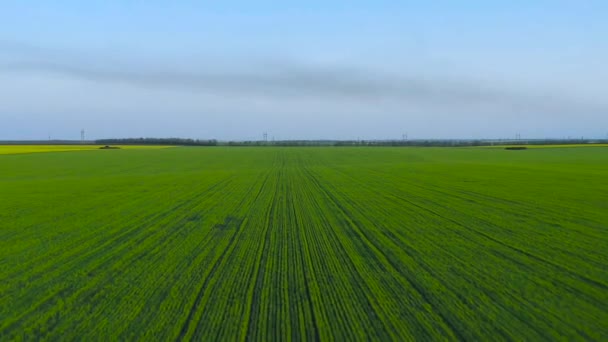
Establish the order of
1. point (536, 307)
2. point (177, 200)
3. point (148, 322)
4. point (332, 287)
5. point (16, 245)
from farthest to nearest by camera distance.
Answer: point (177, 200), point (16, 245), point (332, 287), point (536, 307), point (148, 322)

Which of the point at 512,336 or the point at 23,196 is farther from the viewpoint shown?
the point at 23,196

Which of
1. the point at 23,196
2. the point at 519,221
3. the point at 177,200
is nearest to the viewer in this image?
the point at 519,221

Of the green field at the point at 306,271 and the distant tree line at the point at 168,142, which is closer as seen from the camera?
the green field at the point at 306,271

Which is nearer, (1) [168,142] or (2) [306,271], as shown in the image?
(2) [306,271]

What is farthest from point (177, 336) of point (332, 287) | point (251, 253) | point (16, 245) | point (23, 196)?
point (23, 196)

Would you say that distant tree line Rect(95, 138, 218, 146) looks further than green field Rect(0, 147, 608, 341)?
Yes

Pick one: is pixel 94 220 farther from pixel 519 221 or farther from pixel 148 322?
pixel 519 221
